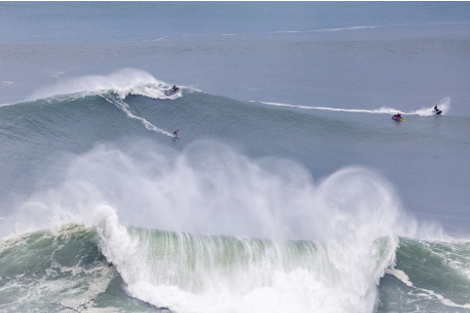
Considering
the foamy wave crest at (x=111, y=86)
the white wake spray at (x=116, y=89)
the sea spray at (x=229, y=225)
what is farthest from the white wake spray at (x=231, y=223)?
the foamy wave crest at (x=111, y=86)

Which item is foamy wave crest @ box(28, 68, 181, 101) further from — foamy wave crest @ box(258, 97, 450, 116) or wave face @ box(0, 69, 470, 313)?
foamy wave crest @ box(258, 97, 450, 116)

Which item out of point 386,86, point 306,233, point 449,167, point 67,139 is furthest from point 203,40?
point 306,233

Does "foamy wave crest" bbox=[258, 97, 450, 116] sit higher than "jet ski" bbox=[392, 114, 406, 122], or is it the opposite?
"foamy wave crest" bbox=[258, 97, 450, 116]

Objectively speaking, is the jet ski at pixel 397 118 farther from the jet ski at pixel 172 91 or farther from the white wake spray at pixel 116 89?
the jet ski at pixel 172 91

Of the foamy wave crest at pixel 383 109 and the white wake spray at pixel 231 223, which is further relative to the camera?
the foamy wave crest at pixel 383 109

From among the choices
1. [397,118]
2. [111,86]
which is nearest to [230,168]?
[111,86]

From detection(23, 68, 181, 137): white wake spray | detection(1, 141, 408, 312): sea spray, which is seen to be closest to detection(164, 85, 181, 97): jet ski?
detection(23, 68, 181, 137): white wake spray

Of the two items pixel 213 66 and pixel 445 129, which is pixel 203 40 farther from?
pixel 445 129
